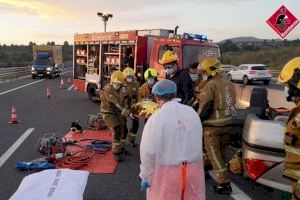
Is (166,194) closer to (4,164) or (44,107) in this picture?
(4,164)

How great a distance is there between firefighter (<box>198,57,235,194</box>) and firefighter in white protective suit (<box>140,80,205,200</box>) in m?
2.49

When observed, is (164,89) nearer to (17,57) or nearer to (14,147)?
(14,147)

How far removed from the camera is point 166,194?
13.5 feet

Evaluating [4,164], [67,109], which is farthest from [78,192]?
[67,109]

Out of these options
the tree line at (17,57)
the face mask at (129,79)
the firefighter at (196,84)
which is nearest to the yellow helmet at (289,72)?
the firefighter at (196,84)

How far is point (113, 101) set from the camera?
8.61 metres

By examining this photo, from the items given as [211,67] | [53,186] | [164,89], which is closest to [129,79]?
[211,67]

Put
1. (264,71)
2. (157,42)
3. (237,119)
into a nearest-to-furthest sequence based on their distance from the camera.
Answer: (237,119)
(157,42)
(264,71)

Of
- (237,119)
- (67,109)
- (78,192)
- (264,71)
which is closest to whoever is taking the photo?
(78,192)

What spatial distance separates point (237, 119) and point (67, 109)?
1081cm

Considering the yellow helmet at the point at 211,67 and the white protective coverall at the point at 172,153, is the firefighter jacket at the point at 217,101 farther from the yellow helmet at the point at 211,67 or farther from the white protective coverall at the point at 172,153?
the white protective coverall at the point at 172,153

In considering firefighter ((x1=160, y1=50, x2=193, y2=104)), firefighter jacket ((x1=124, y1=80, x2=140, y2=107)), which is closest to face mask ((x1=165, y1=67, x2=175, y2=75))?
firefighter ((x1=160, y1=50, x2=193, y2=104))

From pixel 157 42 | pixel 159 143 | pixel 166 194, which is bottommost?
pixel 166 194

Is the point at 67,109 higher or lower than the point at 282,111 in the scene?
lower
